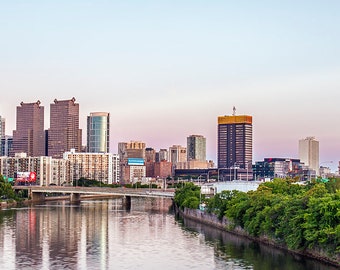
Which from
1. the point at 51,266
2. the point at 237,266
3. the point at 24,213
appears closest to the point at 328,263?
the point at 237,266

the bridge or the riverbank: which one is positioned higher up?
the bridge

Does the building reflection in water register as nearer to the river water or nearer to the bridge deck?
the river water

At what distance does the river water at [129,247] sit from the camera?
61.3m

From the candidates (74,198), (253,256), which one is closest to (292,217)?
(253,256)

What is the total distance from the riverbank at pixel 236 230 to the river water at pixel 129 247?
0.81 m

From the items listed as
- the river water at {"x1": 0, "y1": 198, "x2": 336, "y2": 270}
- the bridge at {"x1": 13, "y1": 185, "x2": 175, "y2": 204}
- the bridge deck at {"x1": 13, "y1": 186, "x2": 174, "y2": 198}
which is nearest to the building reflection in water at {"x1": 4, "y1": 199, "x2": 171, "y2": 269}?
the river water at {"x1": 0, "y1": 198, "x2": 336, "y2": 270}

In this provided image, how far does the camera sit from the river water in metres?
61.3

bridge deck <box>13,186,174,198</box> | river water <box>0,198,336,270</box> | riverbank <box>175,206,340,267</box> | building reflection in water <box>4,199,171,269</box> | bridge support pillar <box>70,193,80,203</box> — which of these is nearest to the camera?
riverbank <box>175,206,340,267</box>

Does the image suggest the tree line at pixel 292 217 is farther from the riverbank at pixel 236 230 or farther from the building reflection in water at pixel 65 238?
the building reflection in water at pixel 65 238

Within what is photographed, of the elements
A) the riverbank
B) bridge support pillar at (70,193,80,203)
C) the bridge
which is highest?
the bridge

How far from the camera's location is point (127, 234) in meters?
88.1

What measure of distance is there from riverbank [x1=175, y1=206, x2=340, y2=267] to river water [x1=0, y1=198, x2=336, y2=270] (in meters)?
0.81

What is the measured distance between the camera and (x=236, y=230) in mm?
83625

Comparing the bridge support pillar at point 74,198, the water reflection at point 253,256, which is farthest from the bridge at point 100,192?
the water reflection at point 253,256
